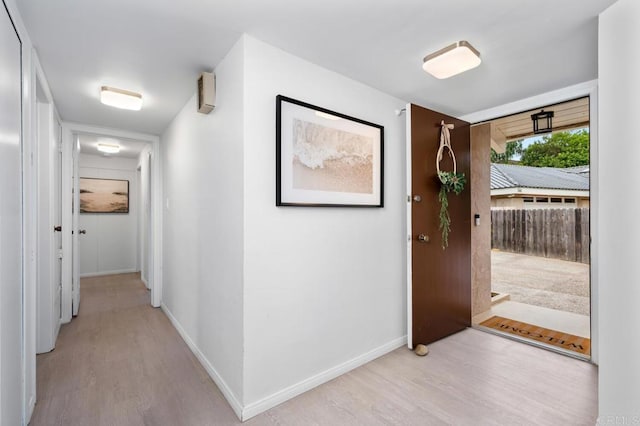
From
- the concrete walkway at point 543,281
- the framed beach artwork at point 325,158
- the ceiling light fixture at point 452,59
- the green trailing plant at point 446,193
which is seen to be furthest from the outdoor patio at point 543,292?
the ceiling light fixture at point 452,59

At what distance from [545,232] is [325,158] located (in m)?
6.27

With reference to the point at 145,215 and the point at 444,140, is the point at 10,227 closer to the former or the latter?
the point at 444,140

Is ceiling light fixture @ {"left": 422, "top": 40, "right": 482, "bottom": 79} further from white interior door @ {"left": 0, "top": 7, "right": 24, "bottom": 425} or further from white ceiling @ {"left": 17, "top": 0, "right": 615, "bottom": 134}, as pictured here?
white interior door @ {"left": 0, "top": 7, "right": 24, "bottom": 425}

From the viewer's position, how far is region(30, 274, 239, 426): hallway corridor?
1756 millimetres

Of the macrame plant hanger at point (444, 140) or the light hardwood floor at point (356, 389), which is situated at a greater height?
the macrame plant hanger at point (444, 140)

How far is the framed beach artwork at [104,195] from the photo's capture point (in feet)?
17.9

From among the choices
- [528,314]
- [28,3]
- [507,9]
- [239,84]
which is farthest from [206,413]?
[528,314]

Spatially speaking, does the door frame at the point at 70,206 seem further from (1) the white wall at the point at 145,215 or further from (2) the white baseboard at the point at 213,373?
(2) the white baseboard at the point at 213,373

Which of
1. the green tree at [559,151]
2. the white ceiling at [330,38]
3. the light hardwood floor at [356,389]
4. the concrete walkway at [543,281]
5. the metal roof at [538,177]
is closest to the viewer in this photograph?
the white ceiling at [330,38]

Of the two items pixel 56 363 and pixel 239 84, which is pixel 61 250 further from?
pixel 239 84

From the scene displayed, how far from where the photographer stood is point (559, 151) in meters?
8.57

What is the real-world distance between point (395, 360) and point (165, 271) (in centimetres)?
273

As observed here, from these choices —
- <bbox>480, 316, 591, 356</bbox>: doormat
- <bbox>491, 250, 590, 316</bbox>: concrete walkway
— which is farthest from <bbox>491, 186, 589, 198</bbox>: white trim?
<bbox>480, 316, 591, 356</bbox>: doormat

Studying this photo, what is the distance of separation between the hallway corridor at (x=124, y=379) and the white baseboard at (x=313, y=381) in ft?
0.41
